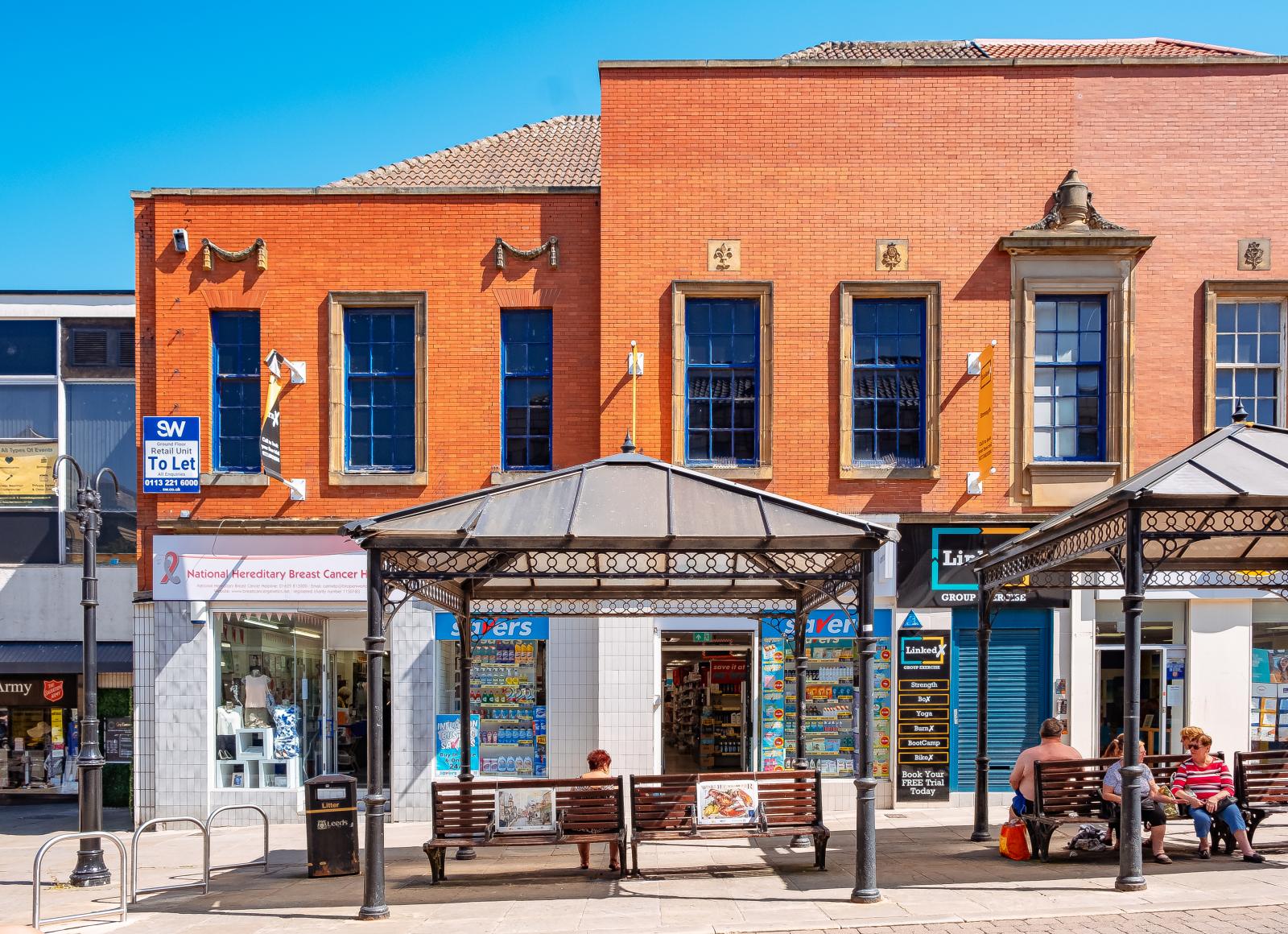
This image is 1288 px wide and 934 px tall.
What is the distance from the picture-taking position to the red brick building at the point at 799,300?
56.9ft

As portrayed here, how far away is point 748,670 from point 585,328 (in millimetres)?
5498

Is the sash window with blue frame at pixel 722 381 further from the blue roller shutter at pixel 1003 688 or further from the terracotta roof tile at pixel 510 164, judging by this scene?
the blue roller shutter at pixel 1003 688

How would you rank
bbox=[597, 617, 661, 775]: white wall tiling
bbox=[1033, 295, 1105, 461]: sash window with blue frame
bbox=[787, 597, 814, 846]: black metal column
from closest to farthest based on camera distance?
bbox=[787, 597, 814, 846]: black metal column < bbox=[597, 617, 661, 775]: white wall tiling < bbox=[1033, 295, 1105, 461]: sash window with blue frame

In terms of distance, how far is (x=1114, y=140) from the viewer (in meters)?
17.5

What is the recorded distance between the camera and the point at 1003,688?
17469 millimetres

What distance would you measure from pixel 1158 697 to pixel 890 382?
19.4 feet

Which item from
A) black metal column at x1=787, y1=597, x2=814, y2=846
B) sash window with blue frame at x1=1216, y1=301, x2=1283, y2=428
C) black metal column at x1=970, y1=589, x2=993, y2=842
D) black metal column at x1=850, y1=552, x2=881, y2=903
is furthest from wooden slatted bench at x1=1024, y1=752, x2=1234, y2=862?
sash window with blue frame at x1=1216, y1=301, x2=1283, y2=428

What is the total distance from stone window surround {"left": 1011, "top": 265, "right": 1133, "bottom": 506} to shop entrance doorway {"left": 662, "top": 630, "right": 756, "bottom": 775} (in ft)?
15.2

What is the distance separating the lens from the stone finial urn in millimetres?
17141

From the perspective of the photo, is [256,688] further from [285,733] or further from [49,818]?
[49,818]

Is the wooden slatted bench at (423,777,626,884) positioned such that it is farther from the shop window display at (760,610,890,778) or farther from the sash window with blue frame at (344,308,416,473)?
the sash window with blue frame at (344,308,416,473)

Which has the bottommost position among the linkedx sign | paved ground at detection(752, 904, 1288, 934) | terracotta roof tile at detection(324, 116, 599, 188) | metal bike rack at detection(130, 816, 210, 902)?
metal bike rack at detection(130, 816, 210, 902)

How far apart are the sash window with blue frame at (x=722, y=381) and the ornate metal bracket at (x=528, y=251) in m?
2.04

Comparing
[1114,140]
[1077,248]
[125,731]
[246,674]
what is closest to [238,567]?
[246,674]
